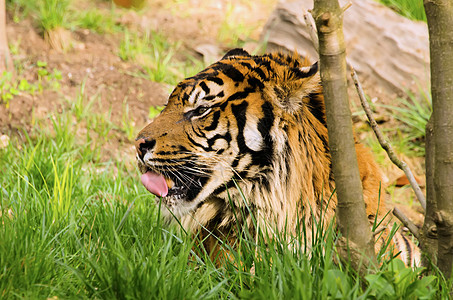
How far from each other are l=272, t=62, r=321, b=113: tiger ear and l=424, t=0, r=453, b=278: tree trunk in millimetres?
696

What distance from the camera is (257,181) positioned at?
2.88 meters

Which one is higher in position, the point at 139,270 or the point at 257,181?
the point at 257,181

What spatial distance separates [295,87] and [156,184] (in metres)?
0.92

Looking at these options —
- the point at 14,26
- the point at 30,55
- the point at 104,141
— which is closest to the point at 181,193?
the point at 104,141

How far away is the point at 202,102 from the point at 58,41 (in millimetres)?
4365

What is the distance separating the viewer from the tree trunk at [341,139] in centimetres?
217

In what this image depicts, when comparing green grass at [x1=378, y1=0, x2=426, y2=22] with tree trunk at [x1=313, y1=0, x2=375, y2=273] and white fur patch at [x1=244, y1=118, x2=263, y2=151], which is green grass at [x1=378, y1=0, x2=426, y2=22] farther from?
tree trunk at [x1=313, y1=0, x2=375, y2=273]

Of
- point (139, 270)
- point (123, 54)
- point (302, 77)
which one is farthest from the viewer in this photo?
point (123, 54)

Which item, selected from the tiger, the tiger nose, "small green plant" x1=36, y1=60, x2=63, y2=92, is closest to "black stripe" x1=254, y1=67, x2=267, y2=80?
the tiger

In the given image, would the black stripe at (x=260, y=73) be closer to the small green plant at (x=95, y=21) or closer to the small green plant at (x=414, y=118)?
the small green plant at (x=414, y=118)

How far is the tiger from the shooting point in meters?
2.84

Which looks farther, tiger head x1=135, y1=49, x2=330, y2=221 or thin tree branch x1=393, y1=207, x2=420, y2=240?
tiger head x1=135, y1=49, x2=330, y2=221

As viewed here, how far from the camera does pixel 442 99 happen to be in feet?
7.48

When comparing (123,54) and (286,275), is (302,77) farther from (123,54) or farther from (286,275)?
(123,54)
